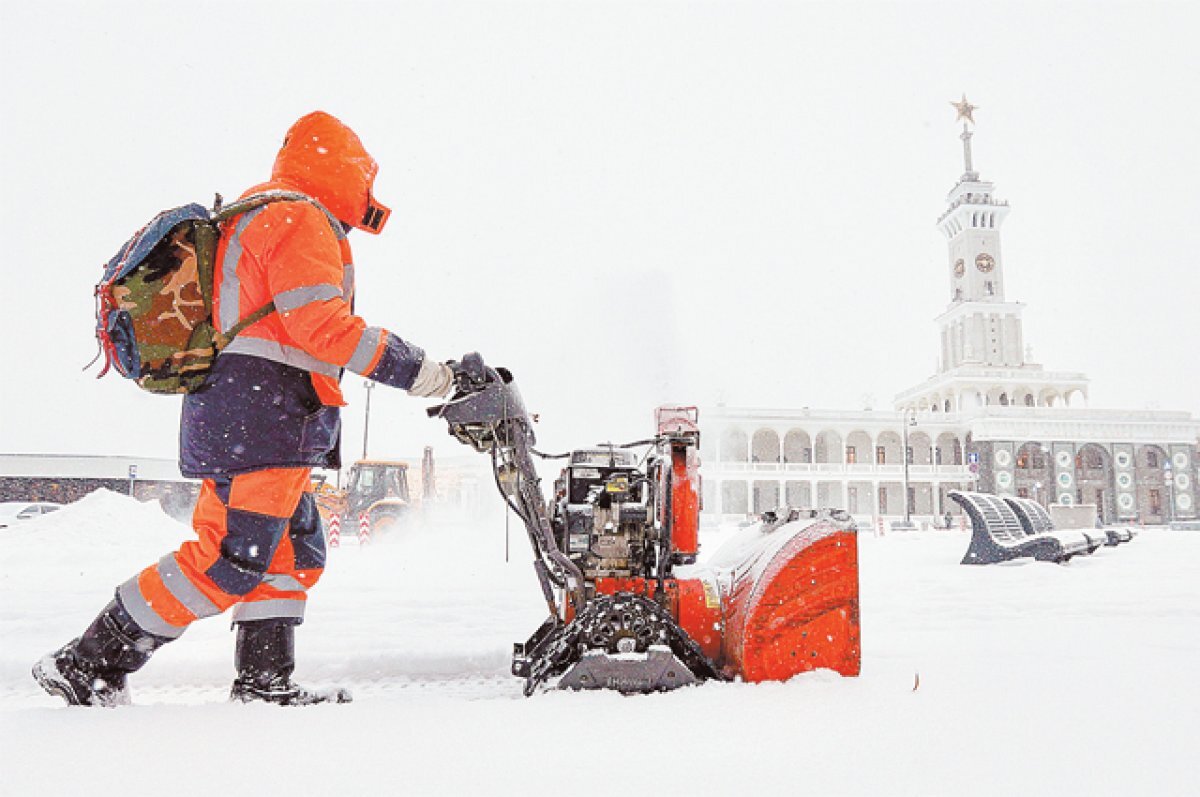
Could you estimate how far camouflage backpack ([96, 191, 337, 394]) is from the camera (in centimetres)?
212

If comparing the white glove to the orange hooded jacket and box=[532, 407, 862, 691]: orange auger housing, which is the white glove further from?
box=[532, 407, 862, 691]: orange auger housing

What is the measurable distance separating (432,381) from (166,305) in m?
0.75

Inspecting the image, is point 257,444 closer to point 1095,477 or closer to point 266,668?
point 266,668

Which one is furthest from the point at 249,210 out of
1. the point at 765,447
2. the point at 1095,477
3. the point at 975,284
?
the point at 975,284

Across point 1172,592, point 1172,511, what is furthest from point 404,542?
point 1172,511

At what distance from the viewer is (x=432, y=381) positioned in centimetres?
229

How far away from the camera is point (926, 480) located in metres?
51.5

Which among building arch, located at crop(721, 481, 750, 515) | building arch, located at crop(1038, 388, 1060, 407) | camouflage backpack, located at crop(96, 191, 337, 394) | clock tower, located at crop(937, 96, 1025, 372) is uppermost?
clock tower, located at crop(937, 96, 1025, 372)

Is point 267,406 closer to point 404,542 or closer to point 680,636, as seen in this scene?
point 680,636

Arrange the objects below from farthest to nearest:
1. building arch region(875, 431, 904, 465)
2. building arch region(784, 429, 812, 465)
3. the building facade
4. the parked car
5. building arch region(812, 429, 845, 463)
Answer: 1. building arch region(812, 429, 845, 463)
2. building arch region(875, 431, 904, 465)
3. building arch region(784, 429, 812, 465)
4. the building facade
5. the parked car

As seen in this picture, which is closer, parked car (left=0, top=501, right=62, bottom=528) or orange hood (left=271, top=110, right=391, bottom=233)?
orange hood (left=271, top=110, right=391, bottom=233)

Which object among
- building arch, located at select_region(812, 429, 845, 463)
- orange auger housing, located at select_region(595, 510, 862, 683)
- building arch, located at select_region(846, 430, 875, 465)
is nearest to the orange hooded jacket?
orange auger housing, located at select_region(595, 510, 862, 683)

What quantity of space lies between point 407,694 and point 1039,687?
6.95 feet

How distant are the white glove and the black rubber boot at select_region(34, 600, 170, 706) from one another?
98cm
